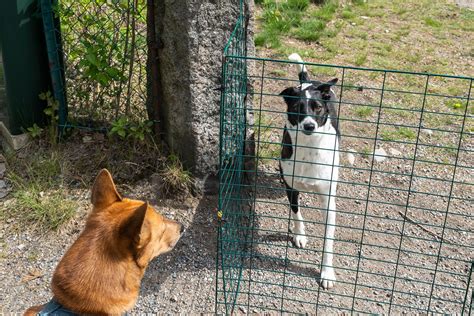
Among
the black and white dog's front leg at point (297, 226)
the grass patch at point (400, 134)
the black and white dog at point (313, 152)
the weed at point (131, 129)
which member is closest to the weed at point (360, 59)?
the grass patch at point (400, 134)

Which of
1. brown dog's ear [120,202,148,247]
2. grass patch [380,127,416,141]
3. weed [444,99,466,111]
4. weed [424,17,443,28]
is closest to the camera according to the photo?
brown dog's ear [120,202,148,247]

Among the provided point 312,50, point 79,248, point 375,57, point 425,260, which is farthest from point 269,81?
point 79,248

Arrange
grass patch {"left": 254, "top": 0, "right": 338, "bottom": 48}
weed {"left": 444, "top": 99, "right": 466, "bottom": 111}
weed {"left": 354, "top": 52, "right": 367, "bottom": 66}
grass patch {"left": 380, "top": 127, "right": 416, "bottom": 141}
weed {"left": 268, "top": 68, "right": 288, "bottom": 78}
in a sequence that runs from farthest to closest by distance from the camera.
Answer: grass patch {"left": 254, "top": 0, "right": 338, "bottom": 48}, weed {"left": 354, "top": 52, "right": 367, "bottom": 66}, weed {"left": 268, "top": 68, "right": 288, "bottom": 78}, weed {"left": 444, "top": 99, "right": 466, "bottom": 111}, grass patch {"left": 380, "top": 127, "right": 416, "bottom": 141}

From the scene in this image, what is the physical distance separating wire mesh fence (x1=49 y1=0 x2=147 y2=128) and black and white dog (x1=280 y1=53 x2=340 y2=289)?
1.47 m

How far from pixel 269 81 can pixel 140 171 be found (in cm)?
227

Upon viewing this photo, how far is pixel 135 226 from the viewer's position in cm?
264

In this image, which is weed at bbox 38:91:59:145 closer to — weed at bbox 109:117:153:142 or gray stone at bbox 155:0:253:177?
weed at bbox 109:117:153:142

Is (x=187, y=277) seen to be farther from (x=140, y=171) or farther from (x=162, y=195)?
(x=140, y=171)

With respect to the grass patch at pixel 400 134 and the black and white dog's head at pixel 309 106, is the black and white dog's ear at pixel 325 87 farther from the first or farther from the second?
the grass patch at pixel 400 134

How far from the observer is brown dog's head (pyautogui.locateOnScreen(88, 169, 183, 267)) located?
8.71 feet

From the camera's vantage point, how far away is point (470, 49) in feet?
25.2

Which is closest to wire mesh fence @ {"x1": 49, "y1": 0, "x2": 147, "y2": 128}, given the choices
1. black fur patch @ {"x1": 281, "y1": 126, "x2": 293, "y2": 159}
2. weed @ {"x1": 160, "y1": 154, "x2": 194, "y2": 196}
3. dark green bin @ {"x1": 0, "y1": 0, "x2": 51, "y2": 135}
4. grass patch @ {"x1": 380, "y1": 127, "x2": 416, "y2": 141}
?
dark green bin @ {"x1": 0, "y1": 0, "x2": 51, "y2": 135}

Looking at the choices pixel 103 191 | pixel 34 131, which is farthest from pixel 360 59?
pixel 103 191

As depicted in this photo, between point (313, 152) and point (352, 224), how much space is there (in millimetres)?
797
